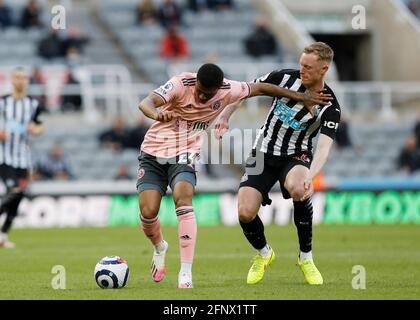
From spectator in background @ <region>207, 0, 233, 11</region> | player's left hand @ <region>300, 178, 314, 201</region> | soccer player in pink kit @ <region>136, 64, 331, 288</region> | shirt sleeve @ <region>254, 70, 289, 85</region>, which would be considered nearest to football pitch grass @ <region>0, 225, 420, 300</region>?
soccer player in pink kit @ <region>136, 64, 331, 288</region>

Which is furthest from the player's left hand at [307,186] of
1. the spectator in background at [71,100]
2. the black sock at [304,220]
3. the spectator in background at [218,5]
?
the spectator in background at [218,5]

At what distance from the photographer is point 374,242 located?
1647 centimetres

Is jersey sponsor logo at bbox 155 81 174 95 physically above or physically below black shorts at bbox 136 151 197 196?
above

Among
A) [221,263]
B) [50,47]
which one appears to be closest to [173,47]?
[50,47]

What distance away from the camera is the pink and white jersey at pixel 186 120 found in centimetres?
1016

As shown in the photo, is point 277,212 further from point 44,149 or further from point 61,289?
point 61,289

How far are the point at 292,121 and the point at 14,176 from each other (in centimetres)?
623

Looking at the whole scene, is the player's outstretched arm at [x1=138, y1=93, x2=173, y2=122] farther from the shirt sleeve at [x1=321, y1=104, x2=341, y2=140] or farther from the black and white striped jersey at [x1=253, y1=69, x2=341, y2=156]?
the shirt sleeve at [x1=321, y1=104, x2=341, y2=140]

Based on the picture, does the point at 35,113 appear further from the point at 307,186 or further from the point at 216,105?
the point at 307,186

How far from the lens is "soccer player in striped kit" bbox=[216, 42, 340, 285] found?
1041 centimetres

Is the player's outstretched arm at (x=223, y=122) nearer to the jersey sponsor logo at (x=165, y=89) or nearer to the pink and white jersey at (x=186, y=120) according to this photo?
the pink and white jersey at (x=186, y=120)

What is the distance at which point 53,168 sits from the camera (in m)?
22.9

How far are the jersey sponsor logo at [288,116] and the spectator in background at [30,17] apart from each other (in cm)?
1667

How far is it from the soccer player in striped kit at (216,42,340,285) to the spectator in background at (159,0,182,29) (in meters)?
17.2
